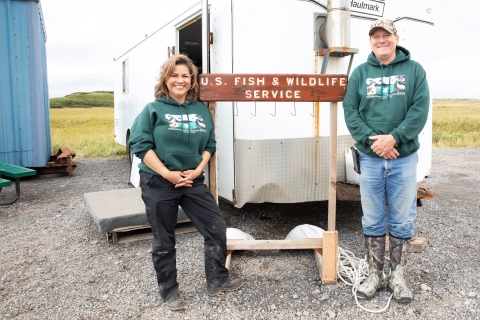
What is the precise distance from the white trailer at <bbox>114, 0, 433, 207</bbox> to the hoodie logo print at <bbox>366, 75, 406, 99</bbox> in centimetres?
96

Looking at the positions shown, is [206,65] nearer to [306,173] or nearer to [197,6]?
[197,6]

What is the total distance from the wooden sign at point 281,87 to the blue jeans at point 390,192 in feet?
1.84

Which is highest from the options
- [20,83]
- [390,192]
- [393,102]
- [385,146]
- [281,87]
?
[20,83]

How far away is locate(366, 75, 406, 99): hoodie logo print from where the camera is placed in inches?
110

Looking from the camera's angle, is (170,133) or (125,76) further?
(125,76)

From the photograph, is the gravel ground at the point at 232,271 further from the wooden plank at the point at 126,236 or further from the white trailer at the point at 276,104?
the white trailer at the point at 276,104

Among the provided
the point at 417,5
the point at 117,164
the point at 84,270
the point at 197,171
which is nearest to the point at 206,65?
the point at 197,171

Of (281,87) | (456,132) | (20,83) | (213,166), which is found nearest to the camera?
(281,87)

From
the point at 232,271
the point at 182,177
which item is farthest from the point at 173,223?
the point at 232,271

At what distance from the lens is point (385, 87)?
2.84 m

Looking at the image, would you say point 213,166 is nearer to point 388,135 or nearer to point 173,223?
point 173,223

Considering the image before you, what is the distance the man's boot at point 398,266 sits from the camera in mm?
2979

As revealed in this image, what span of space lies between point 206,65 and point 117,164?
6.59 metres

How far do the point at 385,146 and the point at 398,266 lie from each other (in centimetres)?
90
